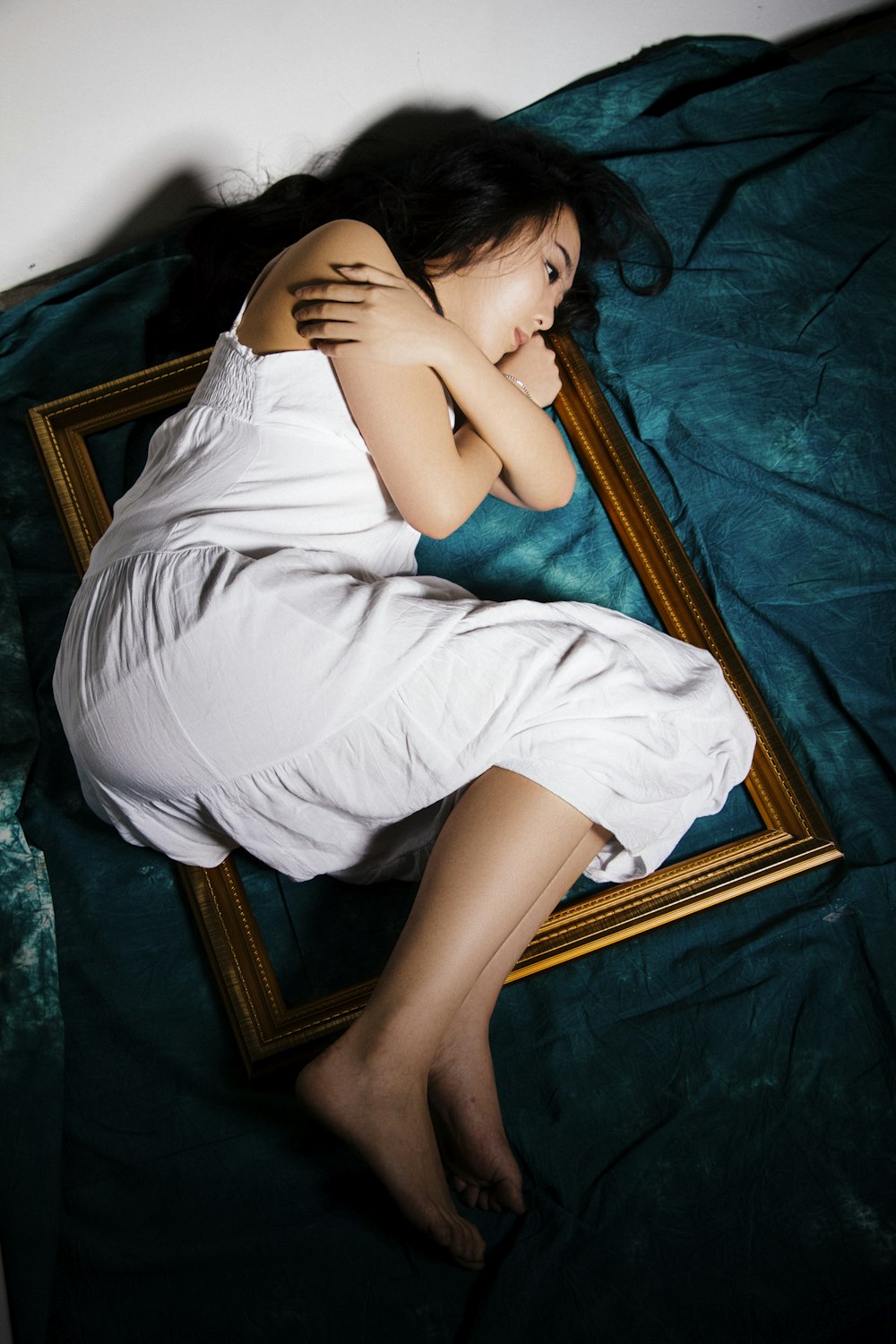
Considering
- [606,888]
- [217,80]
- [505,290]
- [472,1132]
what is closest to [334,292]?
[505,290]

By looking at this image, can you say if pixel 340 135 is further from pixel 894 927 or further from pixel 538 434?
pixel 894 927

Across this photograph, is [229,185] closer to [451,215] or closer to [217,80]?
[217,80]

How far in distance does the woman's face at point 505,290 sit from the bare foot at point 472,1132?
906 mm

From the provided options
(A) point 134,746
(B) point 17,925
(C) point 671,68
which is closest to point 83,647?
(A) point 134,746

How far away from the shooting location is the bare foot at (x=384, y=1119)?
99 cm

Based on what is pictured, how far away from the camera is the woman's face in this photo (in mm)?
1338

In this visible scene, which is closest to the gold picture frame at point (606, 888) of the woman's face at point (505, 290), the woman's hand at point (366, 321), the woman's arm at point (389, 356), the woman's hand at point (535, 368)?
the woman's hand at point (535, 368)

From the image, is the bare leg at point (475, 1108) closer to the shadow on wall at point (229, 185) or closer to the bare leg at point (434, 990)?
the bare leg at point (434, 990)

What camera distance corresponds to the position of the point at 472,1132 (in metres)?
1.10

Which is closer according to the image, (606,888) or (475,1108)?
(475,1108)

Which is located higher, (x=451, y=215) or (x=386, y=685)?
(x=451, y=215)

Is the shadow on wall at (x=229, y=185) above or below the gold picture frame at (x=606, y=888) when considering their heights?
above

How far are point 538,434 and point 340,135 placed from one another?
0.79 metres

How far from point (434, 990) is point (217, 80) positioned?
4.62 feet
